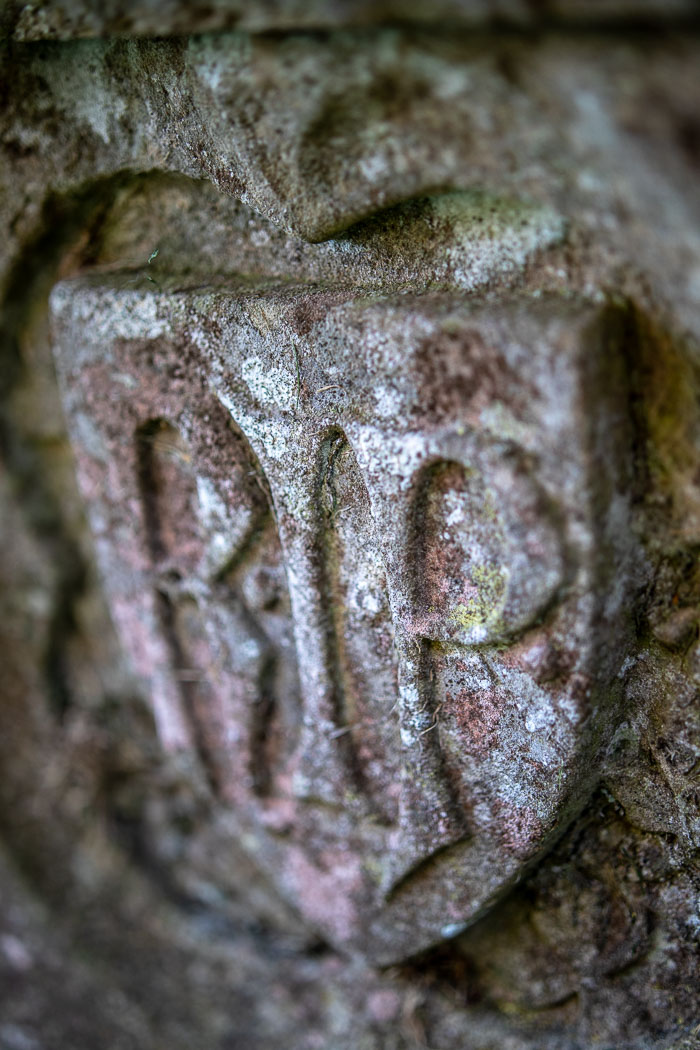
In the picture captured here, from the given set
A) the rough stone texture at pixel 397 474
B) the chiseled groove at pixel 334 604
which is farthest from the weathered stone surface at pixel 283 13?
the chiseled groove at pixel 334 604

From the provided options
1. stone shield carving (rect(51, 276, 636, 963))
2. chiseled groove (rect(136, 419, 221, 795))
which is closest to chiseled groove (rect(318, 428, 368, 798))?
stone shield carving (rect(51, 276, 636, 963))

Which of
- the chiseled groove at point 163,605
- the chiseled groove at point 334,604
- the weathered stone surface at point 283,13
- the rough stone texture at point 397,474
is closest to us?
the weathered stone surface at point 283,13

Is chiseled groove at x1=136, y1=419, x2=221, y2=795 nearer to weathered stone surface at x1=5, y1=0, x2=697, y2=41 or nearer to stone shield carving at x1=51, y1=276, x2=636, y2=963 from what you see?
stone shield carving at x1=51, y1=276, x2=636, y2=963

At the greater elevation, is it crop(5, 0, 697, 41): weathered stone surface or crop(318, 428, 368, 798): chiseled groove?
crop(5, 0, 697, 41): weathered stone surface

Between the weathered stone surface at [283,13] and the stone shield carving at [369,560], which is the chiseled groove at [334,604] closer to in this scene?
the stone shield carving at [369,560]

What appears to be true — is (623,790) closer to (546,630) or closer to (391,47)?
(546,630)

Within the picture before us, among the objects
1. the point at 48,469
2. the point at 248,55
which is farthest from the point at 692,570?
the point at 48,469

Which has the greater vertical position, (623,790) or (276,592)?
(276,592)
